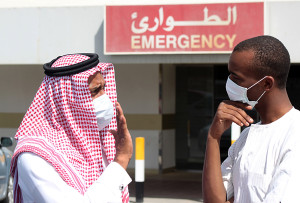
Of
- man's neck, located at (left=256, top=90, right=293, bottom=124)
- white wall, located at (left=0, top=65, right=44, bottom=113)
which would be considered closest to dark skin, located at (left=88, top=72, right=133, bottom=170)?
man's neck, located at (left=256, top=90, right=293, bottom=124)

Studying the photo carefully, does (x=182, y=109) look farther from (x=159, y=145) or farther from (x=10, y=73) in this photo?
(x=10, y=73)

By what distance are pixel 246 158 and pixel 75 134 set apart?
30.3 inches

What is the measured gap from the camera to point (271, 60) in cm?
304

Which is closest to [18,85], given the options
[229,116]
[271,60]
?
[229,116]

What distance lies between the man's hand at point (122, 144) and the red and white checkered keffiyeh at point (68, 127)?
9cm

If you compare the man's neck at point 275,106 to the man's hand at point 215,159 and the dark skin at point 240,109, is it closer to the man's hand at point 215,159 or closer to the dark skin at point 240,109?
the dark skin at point 240,109

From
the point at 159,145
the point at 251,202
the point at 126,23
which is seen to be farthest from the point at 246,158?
the point at 159,145

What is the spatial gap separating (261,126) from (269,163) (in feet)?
0.63

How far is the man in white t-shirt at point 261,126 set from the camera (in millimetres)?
2938

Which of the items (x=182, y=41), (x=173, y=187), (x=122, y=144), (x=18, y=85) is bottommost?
(x=173, y=187)

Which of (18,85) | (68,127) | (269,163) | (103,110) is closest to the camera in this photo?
(269,163)

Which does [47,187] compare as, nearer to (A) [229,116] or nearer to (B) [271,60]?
(A) [229,116]

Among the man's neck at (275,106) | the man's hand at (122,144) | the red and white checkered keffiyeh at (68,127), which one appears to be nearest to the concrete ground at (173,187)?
the man's hand at (122,144)

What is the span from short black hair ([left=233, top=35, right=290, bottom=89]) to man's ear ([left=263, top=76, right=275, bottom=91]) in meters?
0.02
